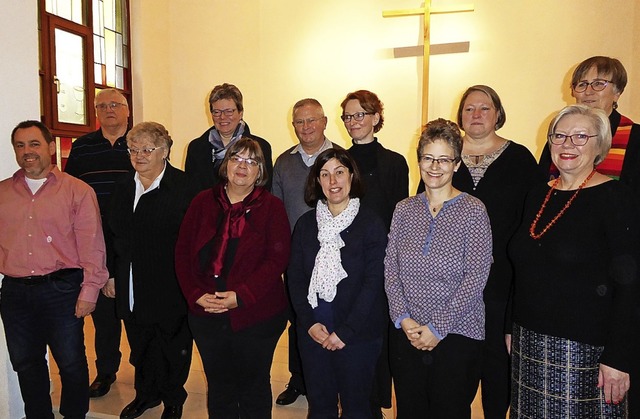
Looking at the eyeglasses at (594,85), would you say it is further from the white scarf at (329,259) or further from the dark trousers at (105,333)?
the dark trousers at (105,333)

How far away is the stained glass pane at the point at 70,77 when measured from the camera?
4.91 meters

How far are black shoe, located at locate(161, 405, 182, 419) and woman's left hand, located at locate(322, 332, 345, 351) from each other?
112 centimetres

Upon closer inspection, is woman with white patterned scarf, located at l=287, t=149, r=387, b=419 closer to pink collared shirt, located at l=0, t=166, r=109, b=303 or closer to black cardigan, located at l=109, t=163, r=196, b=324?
black cardigan, located at l=109, t=163, r=196, b=324

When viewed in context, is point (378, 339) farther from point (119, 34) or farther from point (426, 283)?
point (119, 34)

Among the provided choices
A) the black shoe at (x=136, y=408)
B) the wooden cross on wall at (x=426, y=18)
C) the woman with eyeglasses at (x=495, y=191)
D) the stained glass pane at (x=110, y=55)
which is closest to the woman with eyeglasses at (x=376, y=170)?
the woman with eyeglasses at (x=495, y=191)

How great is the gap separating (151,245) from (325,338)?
1019 mm

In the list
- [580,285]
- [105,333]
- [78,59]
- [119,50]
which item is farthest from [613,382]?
[119,50]

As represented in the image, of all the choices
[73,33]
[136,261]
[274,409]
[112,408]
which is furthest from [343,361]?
[73,33]

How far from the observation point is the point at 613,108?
221 cm

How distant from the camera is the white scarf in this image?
208cm

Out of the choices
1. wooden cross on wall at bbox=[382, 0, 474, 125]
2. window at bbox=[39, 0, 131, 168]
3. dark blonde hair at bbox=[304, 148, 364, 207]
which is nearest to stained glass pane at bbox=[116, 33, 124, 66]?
window at bbox=[39, 0, 131, 168]

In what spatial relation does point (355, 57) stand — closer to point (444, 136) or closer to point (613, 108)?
point (613, 108)

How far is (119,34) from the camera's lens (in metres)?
5.62

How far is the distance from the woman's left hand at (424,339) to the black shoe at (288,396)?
129 cm
